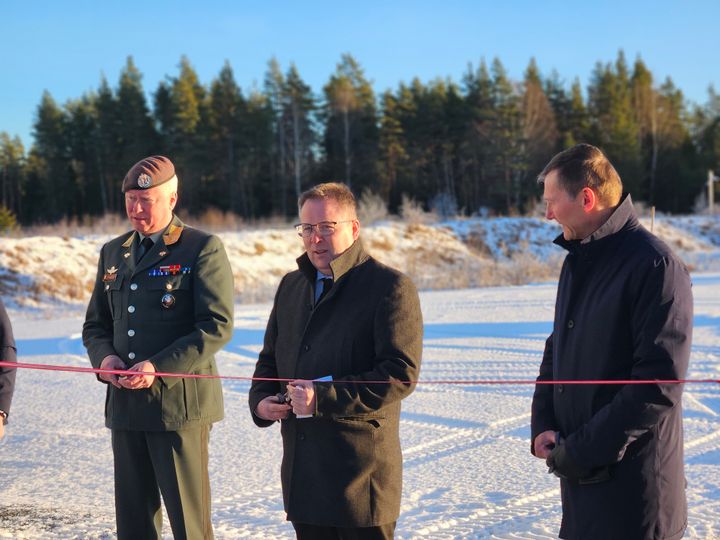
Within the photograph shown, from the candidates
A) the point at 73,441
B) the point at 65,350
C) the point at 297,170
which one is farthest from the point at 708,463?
the point at 297,170

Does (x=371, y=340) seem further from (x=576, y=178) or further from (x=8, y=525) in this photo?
(x=8, y=525)

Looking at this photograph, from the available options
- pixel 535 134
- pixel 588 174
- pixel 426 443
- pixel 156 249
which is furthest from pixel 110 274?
pixel 535 134

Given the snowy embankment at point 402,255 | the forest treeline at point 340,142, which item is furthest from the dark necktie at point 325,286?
the forest treeline at point 340,142

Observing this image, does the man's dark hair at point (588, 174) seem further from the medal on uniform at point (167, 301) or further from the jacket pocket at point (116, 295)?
the jacket pocket at point (116, 295)

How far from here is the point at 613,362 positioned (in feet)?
8.53

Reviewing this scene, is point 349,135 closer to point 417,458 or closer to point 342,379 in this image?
point 417,458

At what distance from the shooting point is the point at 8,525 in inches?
164

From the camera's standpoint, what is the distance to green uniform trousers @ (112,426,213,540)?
3.34 meters

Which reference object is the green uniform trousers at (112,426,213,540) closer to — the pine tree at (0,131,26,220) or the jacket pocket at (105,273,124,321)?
the jacket pocket at (105,273,124,321)

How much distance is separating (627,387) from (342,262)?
45.3 inches

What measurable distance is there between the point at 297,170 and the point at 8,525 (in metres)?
42.6

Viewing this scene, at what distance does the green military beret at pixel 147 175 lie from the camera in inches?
137

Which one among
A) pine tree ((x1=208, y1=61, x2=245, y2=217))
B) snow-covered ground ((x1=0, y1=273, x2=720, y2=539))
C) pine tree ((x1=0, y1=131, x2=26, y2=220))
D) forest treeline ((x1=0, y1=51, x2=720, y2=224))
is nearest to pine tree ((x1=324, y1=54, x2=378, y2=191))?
forest treeline ((x1=0, y1=51, x2=720, y2=224))

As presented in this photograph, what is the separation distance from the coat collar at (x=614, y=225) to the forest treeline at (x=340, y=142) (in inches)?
1710
